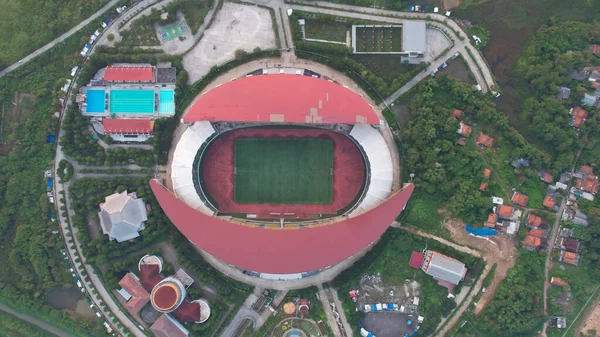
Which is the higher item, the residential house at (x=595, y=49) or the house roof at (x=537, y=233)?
the residential house at (x=595, y=49)

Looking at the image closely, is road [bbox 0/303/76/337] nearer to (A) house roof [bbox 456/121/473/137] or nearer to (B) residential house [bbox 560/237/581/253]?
(A) house roof [bbox 456/121/473/137]

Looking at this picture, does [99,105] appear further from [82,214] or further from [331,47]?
[331,47]

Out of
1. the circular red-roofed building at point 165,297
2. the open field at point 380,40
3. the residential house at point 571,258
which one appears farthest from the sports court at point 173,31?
the residential house at point 571,258

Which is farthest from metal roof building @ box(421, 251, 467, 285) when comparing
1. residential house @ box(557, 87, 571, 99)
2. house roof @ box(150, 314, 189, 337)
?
house roof @ box(150, 314, 189, 337)

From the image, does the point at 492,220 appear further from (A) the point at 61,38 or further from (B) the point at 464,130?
(A) the point at 61,38

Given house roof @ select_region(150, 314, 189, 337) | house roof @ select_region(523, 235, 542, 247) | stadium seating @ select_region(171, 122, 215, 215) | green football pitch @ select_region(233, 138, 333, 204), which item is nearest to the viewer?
house roof @ select_region(150, 314, 189, 337)

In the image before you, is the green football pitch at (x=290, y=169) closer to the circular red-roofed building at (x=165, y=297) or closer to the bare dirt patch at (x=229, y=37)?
the bare dirt patch at (x=229, y=37)

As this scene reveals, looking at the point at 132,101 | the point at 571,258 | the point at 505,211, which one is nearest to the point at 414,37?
the point at 505,211
